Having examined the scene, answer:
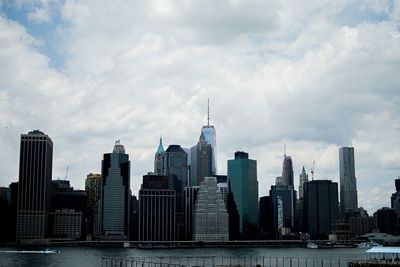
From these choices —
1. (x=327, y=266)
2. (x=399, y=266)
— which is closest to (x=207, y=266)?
(x=327, y=266)

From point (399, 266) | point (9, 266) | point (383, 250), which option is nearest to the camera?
point (399, 266)

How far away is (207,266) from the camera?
185 metres

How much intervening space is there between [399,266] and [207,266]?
68002 mm

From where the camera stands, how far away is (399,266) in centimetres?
12888

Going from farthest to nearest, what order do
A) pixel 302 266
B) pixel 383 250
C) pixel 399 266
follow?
1. pixel 302 266
2. pixel 383 250
3. pixel 399 266

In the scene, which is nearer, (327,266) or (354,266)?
(354,266)

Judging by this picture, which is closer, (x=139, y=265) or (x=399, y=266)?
(x=399, y=266)

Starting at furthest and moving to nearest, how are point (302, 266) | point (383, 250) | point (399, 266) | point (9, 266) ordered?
point (302, 266), point (9, 266), point (383, 250), point (399, 266)

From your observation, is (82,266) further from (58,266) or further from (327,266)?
(327,266)

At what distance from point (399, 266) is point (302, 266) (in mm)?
70976

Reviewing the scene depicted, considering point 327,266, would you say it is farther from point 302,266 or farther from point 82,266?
point 82,266

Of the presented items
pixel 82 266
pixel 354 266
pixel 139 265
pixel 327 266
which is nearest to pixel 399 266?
pixel 354 266

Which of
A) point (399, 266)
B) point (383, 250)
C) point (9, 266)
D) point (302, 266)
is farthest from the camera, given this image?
point (302, 266)

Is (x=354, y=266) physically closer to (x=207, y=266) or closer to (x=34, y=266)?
(x=207, y=266)
